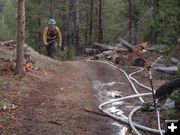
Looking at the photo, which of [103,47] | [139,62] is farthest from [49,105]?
[103,47]

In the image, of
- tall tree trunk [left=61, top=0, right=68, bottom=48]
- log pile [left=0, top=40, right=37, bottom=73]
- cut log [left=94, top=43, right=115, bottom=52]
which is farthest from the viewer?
tall tree trunk [left=61, top=0, right=68, bottom=48]

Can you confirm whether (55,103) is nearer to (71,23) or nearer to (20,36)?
(20,36)

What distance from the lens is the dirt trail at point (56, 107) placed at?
7.45 m

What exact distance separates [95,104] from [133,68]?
6.42 metres

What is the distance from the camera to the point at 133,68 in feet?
51.6

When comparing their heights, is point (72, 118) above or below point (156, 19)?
below

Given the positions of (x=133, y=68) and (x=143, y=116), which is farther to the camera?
(x=133, y=68)

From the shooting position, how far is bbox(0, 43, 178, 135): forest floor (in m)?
7.51

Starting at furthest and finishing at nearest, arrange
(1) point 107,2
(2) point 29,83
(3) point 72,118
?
(1) point 107,2
(2) point 29,83
(3) point 72,118

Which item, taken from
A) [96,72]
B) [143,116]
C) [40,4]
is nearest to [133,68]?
[96,72]

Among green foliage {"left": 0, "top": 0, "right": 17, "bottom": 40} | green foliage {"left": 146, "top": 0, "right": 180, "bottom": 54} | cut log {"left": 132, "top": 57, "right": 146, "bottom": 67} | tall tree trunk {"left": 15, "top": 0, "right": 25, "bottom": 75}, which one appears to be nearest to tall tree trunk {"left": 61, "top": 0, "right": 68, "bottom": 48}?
green foliage {"left": 0, "top": 0, "right": 17, "bottom": 40}

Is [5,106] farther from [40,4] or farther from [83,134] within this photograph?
[40,4]

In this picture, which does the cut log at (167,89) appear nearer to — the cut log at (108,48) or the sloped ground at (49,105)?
the sloped ground at (49,105)

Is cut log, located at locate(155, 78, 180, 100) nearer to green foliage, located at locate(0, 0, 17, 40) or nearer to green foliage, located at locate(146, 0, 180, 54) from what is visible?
green foliage, located at locate(146, 0, 180, 54)
